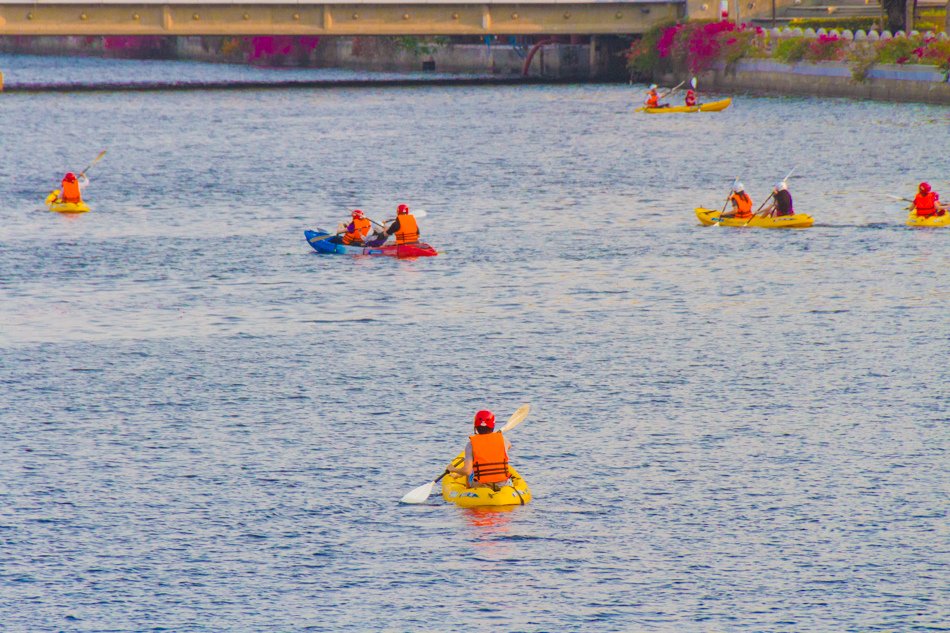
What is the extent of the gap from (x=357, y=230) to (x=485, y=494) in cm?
2887

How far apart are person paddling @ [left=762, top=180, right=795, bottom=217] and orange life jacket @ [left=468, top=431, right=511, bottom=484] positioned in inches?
1286

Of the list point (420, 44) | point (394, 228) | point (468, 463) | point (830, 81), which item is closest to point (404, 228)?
point (394, 228)

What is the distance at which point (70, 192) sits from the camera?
64.6 m

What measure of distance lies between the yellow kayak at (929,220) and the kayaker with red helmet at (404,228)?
682 inches

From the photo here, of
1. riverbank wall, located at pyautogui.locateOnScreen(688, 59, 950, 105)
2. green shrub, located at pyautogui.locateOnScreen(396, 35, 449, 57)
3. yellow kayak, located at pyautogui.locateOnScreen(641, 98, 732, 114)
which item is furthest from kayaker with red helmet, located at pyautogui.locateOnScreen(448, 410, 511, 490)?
green shrub, located at pyautogui.locateOnScreen(396, 35, 449, 57)

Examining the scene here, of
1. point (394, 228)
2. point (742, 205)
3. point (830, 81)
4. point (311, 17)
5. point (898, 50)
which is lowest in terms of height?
point (742, 205)

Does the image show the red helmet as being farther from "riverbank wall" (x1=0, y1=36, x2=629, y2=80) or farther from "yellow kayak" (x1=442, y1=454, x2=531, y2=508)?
"riverbank wall" (x1=0, y1=36, x2=629, y2=80)

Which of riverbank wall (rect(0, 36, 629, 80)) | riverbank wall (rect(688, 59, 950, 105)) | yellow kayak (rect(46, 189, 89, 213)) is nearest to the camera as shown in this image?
yellow kayak (rect(46, 189, 89, 213))

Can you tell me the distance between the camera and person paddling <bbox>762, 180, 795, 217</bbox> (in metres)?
57.4

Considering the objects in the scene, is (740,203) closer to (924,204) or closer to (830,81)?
(924,204)

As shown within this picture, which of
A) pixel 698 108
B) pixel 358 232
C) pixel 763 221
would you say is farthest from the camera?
pixel 698 108

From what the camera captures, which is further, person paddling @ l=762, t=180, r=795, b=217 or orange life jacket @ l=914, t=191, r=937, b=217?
person paddling @ l=762, t=180, r=795, b=217

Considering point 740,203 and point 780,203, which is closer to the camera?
point 780,203

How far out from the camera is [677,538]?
84.8 ft
